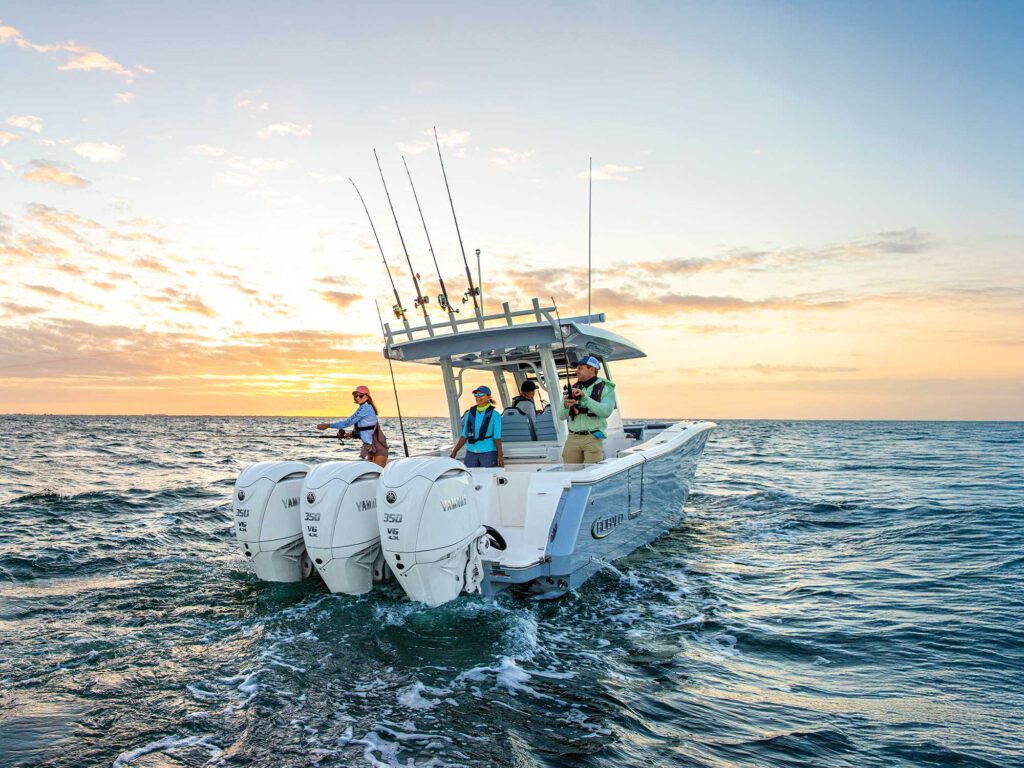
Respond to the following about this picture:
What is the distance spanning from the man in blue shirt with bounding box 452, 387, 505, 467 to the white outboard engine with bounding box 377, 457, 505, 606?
2.38 m

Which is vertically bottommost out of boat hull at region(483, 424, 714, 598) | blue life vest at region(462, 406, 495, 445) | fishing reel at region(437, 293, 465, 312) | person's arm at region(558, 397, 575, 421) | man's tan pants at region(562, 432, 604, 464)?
boat hull at region(483, 424, 714, 598)

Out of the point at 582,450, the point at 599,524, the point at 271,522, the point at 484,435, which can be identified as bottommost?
the point at 599,524

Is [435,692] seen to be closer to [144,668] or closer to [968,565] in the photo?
[144,668]

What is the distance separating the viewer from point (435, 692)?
4.17 m

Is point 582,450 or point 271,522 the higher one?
point 582,450

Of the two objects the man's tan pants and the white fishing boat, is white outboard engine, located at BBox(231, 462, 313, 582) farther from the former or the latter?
the man's tan pants

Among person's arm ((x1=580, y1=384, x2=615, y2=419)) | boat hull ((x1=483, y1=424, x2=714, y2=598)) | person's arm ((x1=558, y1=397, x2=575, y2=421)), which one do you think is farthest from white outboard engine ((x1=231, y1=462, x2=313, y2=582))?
person's arm ((x1=580, y1=384, x2=615, y2=419))

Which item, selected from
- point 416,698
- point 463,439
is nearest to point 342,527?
point 416,698

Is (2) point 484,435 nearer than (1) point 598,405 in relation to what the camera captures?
No

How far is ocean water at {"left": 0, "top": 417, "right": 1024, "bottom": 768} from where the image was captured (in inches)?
145

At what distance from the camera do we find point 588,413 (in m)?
7.74

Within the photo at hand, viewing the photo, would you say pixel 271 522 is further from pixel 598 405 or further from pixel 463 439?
pixel 598 405

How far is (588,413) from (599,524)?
4.56 feet

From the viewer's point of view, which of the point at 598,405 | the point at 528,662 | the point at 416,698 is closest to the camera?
the point at 416,698
